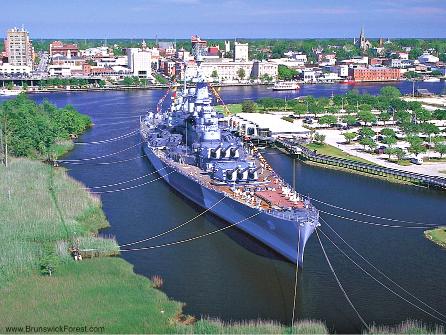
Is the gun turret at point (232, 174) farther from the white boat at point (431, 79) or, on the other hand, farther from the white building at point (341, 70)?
the white boat at point (431, 79)

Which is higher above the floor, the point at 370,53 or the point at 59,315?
the point at 370,53

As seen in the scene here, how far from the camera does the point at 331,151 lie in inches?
1754

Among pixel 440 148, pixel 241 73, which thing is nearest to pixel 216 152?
pixel 440 148

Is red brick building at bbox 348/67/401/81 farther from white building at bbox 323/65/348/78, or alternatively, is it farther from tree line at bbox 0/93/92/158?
tree line at bbox 0/93/92/158

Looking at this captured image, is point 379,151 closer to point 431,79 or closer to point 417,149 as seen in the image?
point 417,149

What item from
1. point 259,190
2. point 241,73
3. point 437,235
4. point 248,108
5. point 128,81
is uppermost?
point 241,73

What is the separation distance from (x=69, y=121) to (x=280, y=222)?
112ft

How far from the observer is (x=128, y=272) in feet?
71.5

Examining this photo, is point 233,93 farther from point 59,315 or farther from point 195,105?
point 59,315

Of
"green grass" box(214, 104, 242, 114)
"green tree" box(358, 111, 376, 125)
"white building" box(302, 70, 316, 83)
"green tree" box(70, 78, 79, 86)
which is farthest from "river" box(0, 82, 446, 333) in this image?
"white building" box(302, 70, 316, 83)

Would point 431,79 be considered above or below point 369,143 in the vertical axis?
above

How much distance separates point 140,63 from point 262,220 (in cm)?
9258

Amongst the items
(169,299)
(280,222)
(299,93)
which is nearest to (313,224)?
(280,222)

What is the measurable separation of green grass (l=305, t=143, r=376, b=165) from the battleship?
10.2m
